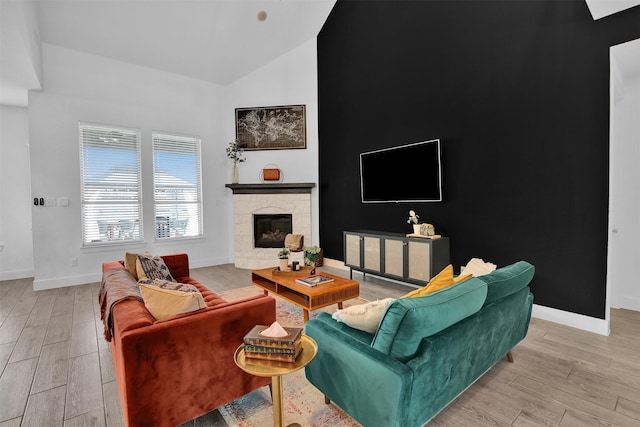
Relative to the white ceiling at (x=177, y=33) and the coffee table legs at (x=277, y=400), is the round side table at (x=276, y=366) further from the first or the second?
the white ceiling at (x=177, y=33)

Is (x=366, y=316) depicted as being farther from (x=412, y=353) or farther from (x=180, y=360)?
(x=180, y=360)

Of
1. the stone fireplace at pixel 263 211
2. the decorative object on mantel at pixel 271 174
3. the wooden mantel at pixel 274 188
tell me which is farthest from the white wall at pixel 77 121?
the decorative object on mantel at pixel 271 174

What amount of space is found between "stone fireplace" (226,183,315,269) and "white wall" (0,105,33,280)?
3.45 meters

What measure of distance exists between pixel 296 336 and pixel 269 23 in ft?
17.7

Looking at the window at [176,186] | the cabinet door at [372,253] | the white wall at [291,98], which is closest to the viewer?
the cabinet door at [372,253]

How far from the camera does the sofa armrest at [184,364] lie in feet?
4.75

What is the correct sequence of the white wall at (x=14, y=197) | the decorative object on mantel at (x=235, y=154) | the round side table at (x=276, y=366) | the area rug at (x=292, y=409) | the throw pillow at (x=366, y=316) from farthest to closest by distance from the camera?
the decorative object on mantel at (x=235, y=154), the white wall at (x=14, y=197), the area rug at (x=292, y=409), the throw pillow at (x=366, y=316), the round side table at (x=276, y=366)

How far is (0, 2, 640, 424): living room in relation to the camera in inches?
116

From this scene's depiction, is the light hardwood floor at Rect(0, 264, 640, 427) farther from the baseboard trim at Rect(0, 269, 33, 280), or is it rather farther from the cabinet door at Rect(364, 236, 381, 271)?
the baseboard trim at Rect(0, 269, 33, 280)

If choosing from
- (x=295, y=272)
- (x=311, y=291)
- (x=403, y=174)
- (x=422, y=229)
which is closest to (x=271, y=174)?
(x=403, y=174)

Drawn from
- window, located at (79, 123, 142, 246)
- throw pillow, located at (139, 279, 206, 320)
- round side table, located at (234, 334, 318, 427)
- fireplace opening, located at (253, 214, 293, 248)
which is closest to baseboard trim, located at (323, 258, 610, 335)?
round side table, located at (234, 334, 318, 427)

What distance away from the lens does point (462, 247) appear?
3869mm

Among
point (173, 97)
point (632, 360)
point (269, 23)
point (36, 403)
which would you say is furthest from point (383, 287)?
point (173, 97)

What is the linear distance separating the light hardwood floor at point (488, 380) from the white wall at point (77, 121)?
61.7 inches
